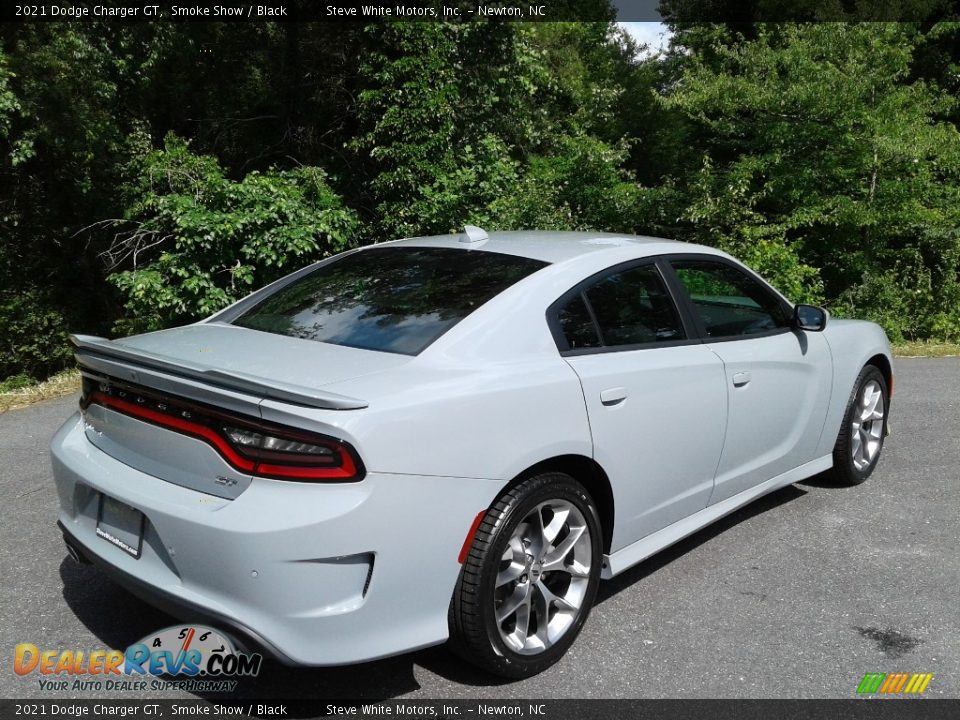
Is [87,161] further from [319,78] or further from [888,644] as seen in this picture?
[888,644]

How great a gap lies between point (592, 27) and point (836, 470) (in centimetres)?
2367

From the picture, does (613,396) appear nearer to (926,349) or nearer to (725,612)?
(725,612)

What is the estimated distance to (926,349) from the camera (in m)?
10.9

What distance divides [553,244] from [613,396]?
2.99 feet

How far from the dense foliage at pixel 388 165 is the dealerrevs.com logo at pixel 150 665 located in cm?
692

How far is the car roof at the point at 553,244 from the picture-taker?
3803 millimetres

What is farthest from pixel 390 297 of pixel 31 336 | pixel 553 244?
pixel 31 336

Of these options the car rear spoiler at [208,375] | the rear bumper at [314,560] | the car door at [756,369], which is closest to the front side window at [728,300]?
the car door at [756,369]

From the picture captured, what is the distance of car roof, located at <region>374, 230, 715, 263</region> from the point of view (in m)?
3.80

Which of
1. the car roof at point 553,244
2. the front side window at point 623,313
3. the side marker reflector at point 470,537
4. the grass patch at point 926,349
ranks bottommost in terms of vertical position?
the grass patch at point 926,349

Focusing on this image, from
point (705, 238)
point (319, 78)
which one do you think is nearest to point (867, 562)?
point (705, 238)

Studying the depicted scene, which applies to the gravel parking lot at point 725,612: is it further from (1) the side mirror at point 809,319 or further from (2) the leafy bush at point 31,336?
(2) the leafy bush at point 31,336

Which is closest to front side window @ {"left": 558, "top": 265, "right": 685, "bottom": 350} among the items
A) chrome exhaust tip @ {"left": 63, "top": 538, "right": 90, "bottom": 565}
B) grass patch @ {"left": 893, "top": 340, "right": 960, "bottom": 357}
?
chrome exhaust tip @ {"left": 63, "top": 538, "right": 90, "bottom": 565}

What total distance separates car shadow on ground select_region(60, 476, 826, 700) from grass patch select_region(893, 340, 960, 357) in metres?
7.98
